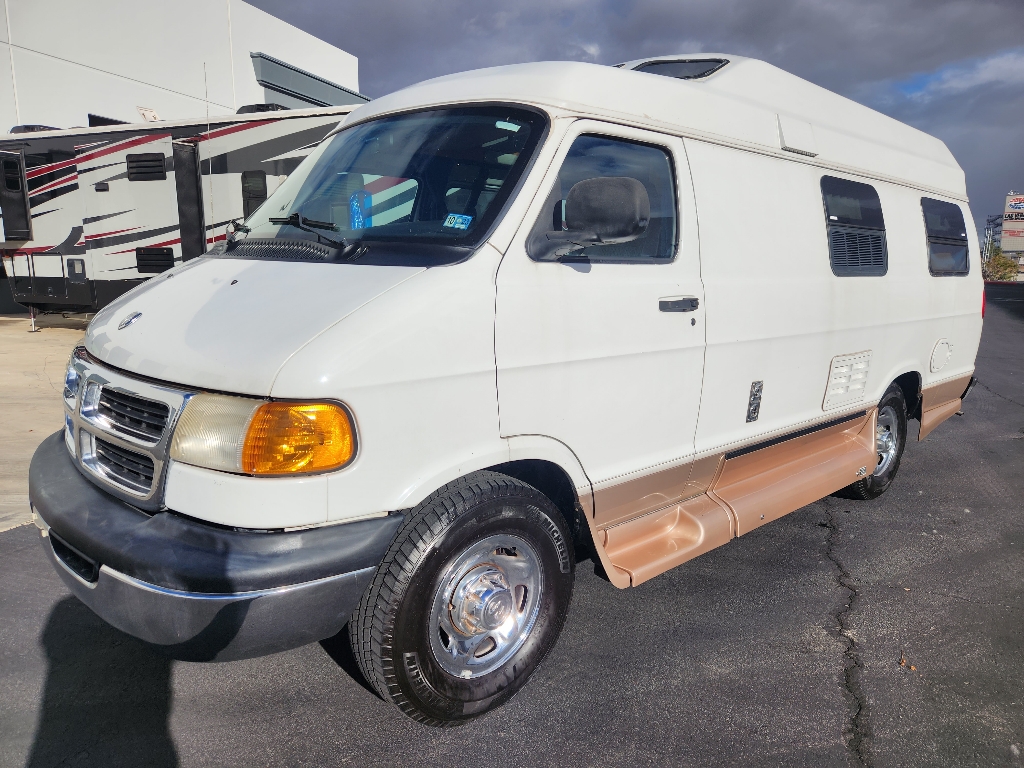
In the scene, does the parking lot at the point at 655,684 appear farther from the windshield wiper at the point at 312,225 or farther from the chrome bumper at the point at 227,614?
the windshield wiper at the point at 312,225

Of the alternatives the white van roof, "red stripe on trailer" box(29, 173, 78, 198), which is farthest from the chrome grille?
"red stripe on trailer" box(29, 173, 78, 198)

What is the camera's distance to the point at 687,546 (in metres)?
3.32

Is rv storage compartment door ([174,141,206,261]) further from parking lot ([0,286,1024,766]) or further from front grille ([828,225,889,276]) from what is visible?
front grille ([828,225,889,276])

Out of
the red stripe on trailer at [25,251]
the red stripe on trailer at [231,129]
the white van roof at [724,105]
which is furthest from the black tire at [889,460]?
the red stripe on trailer at [25,251]

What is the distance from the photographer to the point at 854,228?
4270 mm

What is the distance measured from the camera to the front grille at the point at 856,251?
4090 mm

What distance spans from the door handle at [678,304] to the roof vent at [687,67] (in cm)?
124

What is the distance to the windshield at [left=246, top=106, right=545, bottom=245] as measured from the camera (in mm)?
2696

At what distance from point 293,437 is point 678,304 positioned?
5.55 feet

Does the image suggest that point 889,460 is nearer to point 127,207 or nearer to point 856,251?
point 856,251

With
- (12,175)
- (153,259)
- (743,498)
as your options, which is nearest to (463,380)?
(743,498)

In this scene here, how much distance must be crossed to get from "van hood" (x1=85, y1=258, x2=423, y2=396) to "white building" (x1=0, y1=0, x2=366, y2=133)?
1026cm

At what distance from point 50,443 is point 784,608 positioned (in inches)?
134

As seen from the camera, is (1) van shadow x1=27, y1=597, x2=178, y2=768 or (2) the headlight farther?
(1) van shadow x1=27, y1=597, x2=178, y2=768
